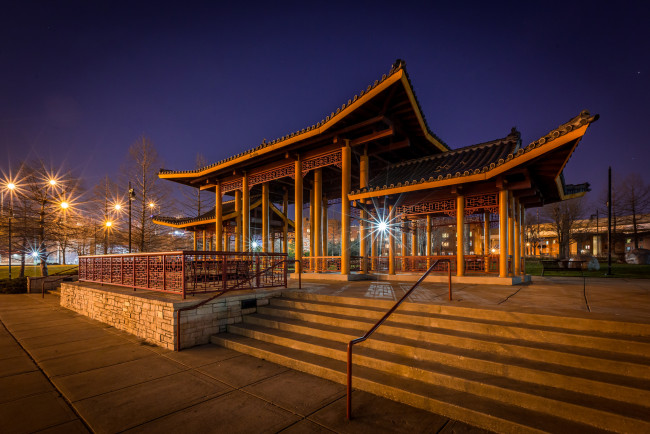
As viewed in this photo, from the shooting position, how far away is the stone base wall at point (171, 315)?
20.7ft

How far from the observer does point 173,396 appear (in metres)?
4.11

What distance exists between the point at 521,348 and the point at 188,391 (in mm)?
4647

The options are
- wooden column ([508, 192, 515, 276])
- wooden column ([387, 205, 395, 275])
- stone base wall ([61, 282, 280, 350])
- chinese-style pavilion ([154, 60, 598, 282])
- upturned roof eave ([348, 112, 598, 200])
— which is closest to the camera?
stone base wall ([61, 282, 280, 350])

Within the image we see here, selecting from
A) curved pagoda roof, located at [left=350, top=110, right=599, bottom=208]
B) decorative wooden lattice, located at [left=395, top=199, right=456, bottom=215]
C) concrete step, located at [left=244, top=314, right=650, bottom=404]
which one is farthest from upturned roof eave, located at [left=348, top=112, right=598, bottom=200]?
concrete step, located at [left=244, top=314, right=650, bottom=404]

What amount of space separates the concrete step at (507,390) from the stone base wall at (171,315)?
2.57 m

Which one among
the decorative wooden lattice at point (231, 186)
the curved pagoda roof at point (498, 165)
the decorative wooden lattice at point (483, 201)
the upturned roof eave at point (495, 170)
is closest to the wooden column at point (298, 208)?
the upturned roof eave at point (495, 170)

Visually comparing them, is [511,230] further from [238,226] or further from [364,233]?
[238,226]

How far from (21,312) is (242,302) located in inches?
384

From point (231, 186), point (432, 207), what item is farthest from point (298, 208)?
point (231, 186)

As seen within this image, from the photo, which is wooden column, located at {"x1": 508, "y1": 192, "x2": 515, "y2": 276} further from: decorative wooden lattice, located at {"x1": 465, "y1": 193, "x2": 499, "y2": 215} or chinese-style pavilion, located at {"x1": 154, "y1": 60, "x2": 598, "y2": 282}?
decorative wooden lattice, located at {"x1": 465, "y1": 193, "x2": 499, "y2": 215}

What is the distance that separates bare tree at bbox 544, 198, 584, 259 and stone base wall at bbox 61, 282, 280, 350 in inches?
1161

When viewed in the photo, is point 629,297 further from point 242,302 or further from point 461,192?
point 242,302

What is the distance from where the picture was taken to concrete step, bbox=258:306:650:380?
11.5 ft

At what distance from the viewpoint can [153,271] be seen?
788 cm
